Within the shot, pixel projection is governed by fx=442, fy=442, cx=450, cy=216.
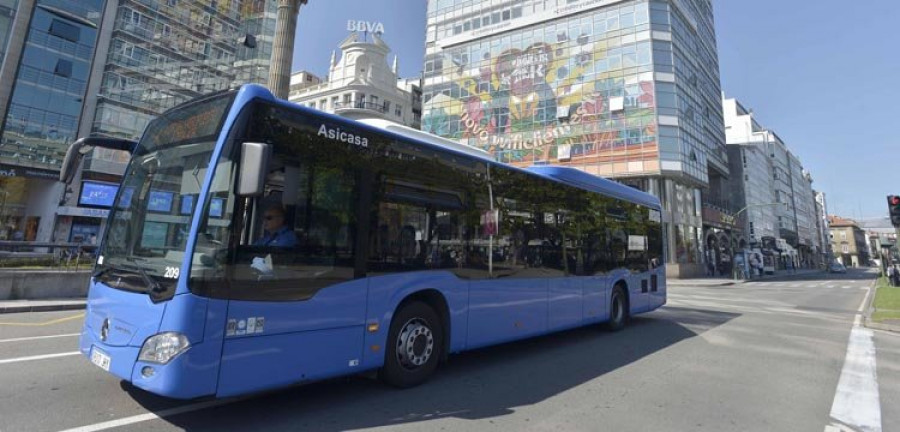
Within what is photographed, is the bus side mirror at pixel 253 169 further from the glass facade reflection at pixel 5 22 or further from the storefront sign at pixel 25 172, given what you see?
the glass facade reflection at pixel 5 22

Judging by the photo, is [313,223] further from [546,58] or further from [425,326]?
[546,58]

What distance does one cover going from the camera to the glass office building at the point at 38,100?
3133 cm

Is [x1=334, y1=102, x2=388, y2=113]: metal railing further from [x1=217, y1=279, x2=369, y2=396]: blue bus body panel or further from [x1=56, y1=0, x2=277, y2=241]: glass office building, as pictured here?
[x1=217, y1=279, x2=369, y2=396]: blue bus body panel

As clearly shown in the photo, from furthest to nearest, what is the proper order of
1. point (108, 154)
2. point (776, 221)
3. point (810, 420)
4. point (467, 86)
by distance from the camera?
point (776, 221) → point (467, 86) → point (108, 154) → point (810, 420)

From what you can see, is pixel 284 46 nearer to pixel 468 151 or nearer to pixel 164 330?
pixel 468 151

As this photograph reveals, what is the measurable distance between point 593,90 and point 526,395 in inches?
1633

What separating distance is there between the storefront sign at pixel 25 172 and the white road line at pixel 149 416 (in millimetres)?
38979

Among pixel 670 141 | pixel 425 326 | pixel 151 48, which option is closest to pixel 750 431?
pixel 425 326

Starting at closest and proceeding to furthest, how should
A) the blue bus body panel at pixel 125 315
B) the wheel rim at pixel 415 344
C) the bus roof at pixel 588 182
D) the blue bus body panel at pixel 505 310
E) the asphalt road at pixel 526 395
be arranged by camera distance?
the blue bus body panel at pixel 125 315 → the asphalt road at pixel 526 395 → the wheel rim at pixel 415 344 → the blue bus body panel at pixel 505 310 → the bus roof at pixel 588 182

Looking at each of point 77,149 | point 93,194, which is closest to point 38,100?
point 93,194

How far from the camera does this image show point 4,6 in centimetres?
3127

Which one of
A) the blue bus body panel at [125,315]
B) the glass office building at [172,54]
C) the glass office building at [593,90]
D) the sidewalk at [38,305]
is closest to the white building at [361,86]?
the glass office building at [593,90]

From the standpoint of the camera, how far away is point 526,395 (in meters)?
5.00

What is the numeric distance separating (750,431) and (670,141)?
39.8 m
